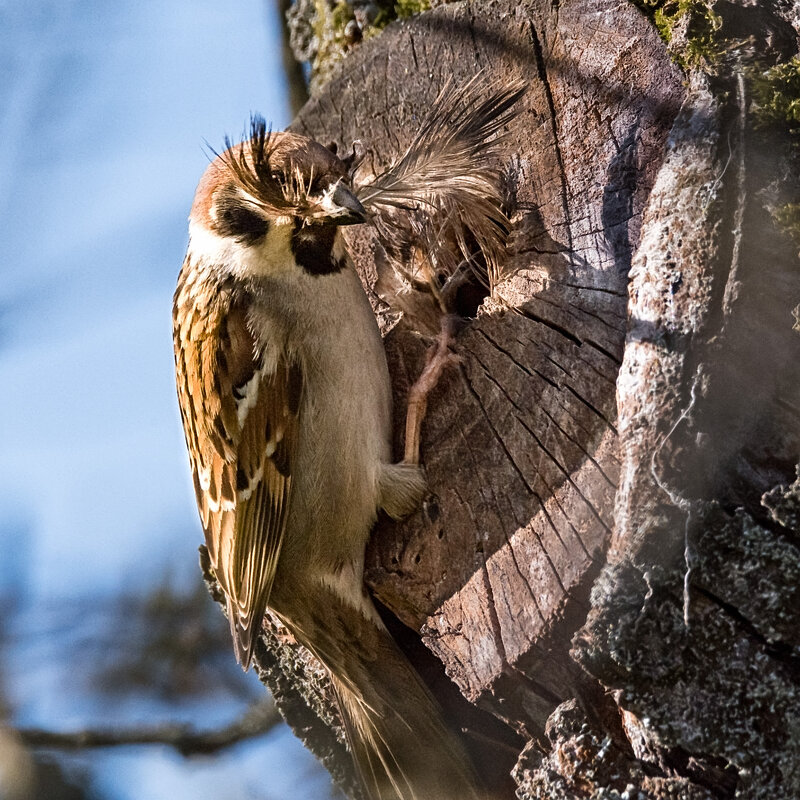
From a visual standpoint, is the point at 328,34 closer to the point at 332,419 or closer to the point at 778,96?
the point at 332,419

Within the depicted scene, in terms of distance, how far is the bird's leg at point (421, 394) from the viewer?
7.93 ft

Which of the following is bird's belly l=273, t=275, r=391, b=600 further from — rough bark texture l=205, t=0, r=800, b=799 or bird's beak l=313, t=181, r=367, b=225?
bird's beak l=313, t=181, r=367, b=225

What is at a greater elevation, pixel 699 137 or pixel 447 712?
pixel 699 137

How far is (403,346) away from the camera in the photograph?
2.74m

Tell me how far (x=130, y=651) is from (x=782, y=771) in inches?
120

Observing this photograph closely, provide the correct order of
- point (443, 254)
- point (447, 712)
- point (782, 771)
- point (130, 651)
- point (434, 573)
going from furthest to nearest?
point (130, 651) < point (443, 254) < point (447, 712) < point (434, 573) < point (782, 771)

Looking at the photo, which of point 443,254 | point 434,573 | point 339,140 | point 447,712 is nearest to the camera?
point 434,573

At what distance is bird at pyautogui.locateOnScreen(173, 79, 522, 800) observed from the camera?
8.02ft

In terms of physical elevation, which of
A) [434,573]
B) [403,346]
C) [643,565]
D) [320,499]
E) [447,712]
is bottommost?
[643,565]

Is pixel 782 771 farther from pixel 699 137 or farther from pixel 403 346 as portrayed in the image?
pixel 403 346

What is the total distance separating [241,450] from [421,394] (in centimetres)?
51

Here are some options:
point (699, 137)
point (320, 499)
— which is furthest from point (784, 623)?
point (320, 499)

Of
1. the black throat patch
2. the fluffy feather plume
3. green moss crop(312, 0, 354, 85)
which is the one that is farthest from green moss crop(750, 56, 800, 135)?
green moss crop(312, 0, 354, 85)

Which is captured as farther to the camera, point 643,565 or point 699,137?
point 699,137
